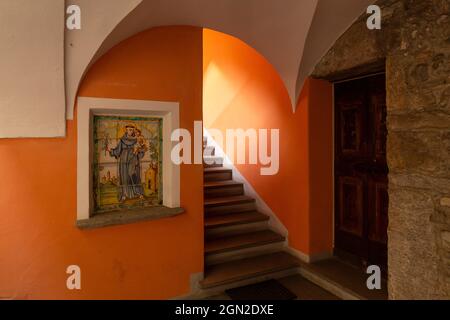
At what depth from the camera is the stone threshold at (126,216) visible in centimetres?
238

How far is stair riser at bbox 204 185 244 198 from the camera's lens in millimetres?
4141

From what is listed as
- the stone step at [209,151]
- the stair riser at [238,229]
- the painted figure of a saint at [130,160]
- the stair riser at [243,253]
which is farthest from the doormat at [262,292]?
the stone step at [209,151]

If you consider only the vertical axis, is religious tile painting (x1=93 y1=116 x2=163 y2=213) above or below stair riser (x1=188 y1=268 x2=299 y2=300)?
above

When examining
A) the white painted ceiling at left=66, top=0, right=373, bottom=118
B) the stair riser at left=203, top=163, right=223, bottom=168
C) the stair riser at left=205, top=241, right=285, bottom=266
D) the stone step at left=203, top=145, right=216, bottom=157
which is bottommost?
the stair riser at left=205, top=241, right=285, bottom=266

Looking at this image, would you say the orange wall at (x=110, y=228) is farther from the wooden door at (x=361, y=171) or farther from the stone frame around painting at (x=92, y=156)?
the wooden door at (x=361, y=171)

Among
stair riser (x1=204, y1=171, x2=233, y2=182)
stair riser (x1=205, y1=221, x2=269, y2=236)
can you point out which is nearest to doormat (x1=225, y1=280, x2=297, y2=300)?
stair riser (x1=205, y1=221, x2=269, y2=236)

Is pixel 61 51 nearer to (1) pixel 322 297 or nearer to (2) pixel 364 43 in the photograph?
(2) pixel 364 43

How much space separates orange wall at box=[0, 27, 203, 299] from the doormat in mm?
472

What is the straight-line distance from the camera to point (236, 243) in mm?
3449

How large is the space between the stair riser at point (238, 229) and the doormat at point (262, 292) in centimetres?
76

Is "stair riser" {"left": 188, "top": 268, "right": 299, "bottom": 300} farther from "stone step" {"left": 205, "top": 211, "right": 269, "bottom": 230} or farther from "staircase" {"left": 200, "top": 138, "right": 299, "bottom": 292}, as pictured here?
"stone step" {"left": 205, "top": 211, "right": 269, "bottom": 230}

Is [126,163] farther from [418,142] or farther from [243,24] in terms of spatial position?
[418,142]

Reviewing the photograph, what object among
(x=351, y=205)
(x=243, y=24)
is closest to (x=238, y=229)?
(x=351, y=205)

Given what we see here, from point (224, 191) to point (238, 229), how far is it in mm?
716
